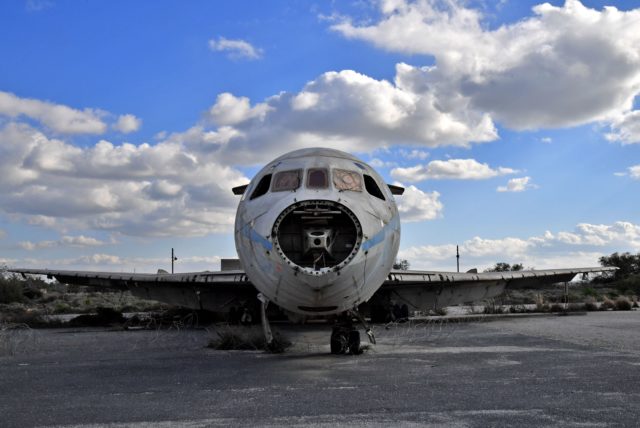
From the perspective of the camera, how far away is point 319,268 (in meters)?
8.53

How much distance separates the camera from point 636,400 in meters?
6.16

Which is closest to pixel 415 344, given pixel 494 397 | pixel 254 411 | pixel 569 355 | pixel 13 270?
pixel 569 355

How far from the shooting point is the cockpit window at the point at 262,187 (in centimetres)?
1023

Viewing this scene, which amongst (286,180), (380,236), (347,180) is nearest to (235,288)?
(286,180)

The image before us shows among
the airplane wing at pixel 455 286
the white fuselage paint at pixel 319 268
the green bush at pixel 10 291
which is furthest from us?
the green bush at pixel 10 291

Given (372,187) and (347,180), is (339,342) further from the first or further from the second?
(347,180)

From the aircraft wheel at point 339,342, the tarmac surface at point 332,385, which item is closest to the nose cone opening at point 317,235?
the tarmac surface at point 332,385

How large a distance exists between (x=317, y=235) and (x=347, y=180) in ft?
5.09

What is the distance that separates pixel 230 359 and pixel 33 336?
27.8 feet

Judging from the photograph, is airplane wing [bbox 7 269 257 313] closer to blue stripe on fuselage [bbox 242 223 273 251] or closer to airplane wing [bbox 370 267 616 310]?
airplane wing [bbox 370 267 616 310]

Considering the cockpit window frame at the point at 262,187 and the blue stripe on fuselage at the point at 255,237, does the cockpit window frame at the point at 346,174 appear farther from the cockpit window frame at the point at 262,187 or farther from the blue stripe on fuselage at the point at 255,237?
the blue stripe on fuselage at the point at 255,237

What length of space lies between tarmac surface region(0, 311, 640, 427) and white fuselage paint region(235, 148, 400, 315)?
3.35ft

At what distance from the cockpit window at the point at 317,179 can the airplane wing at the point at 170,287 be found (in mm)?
9438

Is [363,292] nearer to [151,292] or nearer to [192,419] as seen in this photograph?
[192,419]
